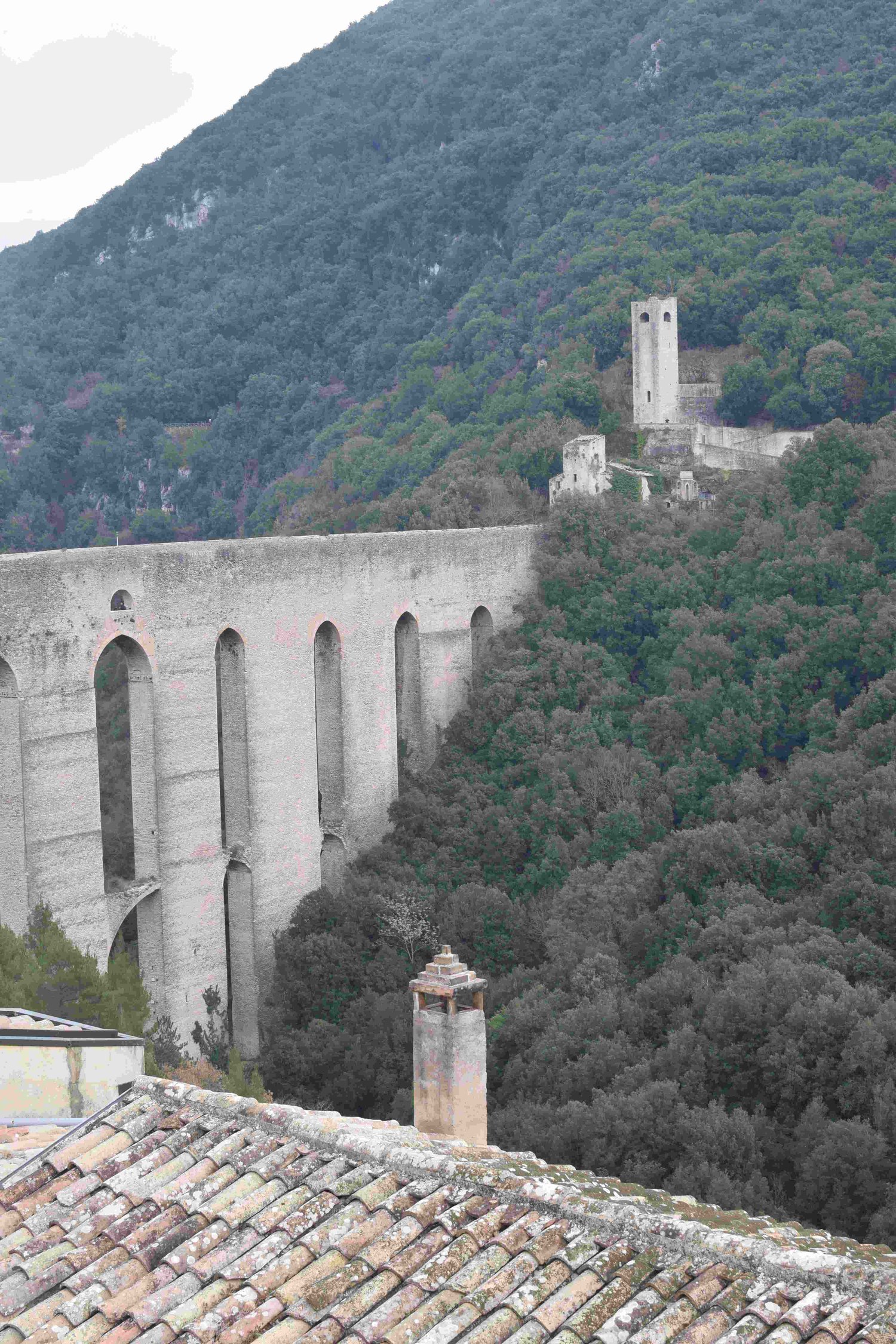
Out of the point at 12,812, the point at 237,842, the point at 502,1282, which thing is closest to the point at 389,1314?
the point at 502,1282

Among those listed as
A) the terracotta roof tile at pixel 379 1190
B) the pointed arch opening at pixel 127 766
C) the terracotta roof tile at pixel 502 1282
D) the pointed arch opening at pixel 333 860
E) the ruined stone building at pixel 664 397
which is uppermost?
the ruined stone building at pixel 664 397

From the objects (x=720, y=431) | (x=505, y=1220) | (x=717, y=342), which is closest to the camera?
(x=505, y=1220)

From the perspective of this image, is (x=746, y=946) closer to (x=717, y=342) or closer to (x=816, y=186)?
(x=717, y=342)

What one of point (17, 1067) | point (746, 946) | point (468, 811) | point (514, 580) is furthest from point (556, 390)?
point (17, 1067)

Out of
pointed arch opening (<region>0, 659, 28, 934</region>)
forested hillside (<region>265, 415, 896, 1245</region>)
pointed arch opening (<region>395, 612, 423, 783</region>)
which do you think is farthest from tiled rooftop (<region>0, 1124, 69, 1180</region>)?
pointed arch opening (<region>395, 612, 423, 783</region>)

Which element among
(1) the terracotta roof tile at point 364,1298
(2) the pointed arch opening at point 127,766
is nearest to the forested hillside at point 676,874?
(2) the pointed arch opening at point 127,766

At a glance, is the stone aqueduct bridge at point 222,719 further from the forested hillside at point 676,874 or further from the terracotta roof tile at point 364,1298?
the terracotta roof tile at point 364,1298
